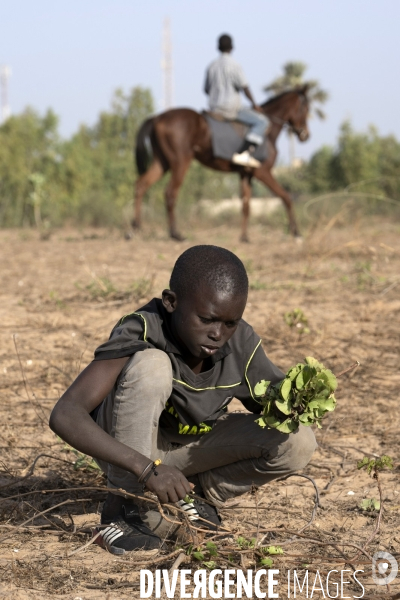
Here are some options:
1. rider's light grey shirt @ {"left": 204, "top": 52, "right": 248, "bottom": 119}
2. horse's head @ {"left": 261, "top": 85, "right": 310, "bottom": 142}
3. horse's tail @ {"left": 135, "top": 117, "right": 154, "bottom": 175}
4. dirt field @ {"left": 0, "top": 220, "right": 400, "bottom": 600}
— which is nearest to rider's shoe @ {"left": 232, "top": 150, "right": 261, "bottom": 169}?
rider's light grey shirt @ {"left": 204, "top": 52, "right": 248, "bottom": 119}

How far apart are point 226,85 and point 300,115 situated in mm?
1299

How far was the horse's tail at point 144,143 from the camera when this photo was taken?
10.7 meters

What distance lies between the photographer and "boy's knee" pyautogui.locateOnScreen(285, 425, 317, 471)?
2.52m

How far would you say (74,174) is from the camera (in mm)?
18703

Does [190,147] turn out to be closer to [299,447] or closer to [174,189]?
[174,189]

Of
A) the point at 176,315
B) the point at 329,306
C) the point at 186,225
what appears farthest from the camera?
the point at 186,225

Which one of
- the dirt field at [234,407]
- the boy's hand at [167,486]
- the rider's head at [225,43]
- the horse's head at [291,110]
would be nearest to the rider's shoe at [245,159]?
the horse's head at [291,110]

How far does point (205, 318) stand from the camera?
7.77 ft

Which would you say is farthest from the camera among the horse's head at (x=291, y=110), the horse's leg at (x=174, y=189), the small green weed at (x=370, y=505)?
the horse's head at (x=291, y=110)

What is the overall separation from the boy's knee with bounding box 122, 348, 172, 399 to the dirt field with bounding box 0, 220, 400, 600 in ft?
1.31

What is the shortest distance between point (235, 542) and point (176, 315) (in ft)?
2.41

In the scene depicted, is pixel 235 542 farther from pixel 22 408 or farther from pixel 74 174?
pixel 74 174

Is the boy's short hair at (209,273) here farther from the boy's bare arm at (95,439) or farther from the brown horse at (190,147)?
the brown horse at (190,147)

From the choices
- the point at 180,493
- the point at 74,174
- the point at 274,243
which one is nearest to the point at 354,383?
the point at 180,493
